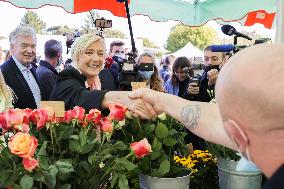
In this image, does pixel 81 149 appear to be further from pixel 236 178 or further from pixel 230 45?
pixel 230 45

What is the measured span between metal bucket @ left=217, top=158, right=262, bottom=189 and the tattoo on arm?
0.79 feet

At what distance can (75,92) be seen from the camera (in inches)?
68.7

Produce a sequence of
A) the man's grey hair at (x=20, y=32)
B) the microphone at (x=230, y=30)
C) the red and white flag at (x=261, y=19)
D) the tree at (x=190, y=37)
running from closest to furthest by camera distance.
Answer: the microphone at (x=230, y=30) → the man's grey hair at (x=20, y=32) → the red and white flag at (x=261, y=19) → the tree at (x=190, y=37)

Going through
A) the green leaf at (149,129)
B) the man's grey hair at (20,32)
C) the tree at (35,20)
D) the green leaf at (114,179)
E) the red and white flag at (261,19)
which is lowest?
the green leaf at (114,179)

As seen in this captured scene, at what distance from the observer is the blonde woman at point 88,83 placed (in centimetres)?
154

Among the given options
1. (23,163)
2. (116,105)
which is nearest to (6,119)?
(23,163)

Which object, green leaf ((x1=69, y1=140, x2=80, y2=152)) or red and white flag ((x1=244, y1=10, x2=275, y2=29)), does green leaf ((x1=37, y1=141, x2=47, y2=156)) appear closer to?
green leaf ((x1=69, y1=140, x2=80, y2=152))

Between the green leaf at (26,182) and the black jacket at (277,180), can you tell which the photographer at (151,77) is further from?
the black jacket at (277,180)

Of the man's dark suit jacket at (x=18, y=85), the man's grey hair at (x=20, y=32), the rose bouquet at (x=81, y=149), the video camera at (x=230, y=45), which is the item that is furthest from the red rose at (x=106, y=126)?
the man's grey hair at (x=20, y=32)

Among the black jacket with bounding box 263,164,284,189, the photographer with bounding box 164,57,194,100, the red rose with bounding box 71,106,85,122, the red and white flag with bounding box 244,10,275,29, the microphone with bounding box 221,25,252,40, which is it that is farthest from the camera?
the red and white flag with bounding box 244,10,275,29

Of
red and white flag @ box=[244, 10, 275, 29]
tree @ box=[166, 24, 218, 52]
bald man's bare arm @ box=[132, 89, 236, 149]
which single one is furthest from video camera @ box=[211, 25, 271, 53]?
tree @ box=[166, 24, 218, 52]

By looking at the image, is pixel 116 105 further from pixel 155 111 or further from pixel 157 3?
pixel 157 3

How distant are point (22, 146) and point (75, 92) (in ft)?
2.71

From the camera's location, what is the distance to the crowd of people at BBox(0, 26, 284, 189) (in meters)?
0.55
